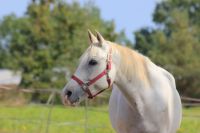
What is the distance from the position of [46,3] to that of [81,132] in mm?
32062

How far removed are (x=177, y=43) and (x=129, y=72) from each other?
50.0 m

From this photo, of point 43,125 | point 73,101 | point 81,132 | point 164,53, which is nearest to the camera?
point 73,101

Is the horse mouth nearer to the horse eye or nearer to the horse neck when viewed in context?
the horse eye

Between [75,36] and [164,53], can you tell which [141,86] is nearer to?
[75,36]

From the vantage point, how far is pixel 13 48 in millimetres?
45781

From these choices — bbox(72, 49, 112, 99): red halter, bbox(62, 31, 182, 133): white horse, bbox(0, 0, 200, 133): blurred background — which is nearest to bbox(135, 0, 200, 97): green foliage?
bbox(0, 0, 200, 133): blurred background

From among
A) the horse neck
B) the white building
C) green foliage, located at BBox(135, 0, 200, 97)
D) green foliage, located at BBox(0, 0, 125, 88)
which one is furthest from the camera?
the white building

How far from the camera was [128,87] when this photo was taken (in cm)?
564

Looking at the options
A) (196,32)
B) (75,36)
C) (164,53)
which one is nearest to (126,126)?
(75,36)

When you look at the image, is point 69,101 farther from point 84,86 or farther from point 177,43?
point 177,43

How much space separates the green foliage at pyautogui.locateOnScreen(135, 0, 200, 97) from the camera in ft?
149

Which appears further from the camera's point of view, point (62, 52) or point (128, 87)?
point (62, 52)

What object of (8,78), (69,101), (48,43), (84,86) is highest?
(48,43)

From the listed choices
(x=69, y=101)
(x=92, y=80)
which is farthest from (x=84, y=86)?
(x=69, y=101)
